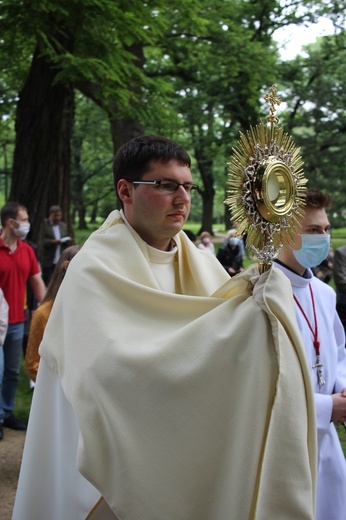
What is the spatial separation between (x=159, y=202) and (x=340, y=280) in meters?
4.75

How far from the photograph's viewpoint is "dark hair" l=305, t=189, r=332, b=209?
3.25 m

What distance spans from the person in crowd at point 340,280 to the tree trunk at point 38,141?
5534mm

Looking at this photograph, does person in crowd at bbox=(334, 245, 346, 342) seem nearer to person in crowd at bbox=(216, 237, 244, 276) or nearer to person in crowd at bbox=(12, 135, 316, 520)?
person in crowd at bbox=(12, 135, 316, 520)

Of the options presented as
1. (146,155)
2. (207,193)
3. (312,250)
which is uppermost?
(207,193)

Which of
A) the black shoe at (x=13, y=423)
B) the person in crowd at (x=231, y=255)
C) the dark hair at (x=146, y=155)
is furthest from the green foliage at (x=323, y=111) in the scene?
the dark hair at (x=146, y=155)

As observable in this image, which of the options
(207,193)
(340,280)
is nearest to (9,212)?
(340,280)

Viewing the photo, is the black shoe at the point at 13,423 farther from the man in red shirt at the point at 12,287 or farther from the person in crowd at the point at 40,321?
the person in crowd at the point at 40,321

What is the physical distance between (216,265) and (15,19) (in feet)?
22.2

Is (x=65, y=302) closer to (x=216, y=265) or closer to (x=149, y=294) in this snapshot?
(x=149, y=294)

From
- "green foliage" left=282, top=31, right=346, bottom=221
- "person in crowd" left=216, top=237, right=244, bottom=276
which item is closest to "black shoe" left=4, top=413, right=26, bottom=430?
"person in crowd" left=216, top=237, right=244, bottom=276

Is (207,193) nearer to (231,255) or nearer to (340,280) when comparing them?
(231,255)

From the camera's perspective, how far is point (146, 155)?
2.63 m

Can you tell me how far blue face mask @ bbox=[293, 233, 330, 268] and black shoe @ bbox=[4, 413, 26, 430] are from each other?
4.14 meters

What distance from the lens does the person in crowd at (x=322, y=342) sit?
9.71ft
